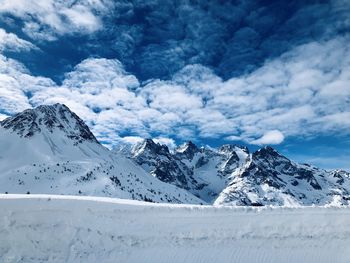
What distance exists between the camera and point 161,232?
61.5 feet

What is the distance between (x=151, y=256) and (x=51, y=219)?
4591 millimetres

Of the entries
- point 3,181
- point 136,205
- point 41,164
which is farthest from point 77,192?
point 136,205

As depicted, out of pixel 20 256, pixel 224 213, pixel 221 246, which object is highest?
pixel 224 213

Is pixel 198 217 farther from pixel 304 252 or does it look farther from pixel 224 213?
pixel 304 252

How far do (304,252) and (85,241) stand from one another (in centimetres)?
1006

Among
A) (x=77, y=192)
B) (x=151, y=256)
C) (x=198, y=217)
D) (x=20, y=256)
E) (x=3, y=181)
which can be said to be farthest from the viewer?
(x=3, y=181)

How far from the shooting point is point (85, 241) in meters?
17.8

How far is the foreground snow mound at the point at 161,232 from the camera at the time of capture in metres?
17.4

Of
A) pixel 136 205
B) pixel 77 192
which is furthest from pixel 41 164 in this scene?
pixel 136 205

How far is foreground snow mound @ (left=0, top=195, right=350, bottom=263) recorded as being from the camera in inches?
685

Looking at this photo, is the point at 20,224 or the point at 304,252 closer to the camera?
the point at 20,224

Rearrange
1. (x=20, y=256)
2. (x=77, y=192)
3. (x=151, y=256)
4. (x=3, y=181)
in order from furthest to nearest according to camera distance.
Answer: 1. (x=3, y=181)
2. (x=77, y=192)
3. (x=151, y=256)
4. (x=20, y=256)

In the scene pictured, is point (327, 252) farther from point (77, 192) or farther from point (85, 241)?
point (77, 192)

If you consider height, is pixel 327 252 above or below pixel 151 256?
above
